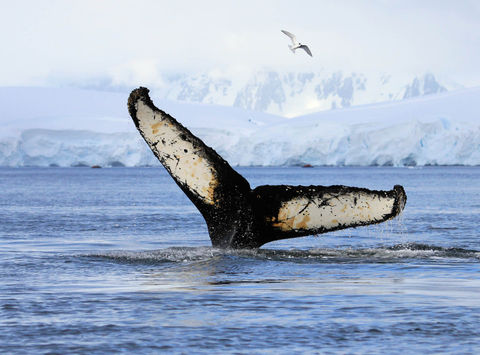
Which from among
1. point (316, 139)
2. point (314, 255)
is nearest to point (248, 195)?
point (314, 255)

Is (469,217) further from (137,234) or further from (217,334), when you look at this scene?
(217,334)

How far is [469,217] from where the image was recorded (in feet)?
77.9

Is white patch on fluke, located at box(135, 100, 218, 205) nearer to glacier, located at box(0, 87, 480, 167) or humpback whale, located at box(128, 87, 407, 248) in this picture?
humpback whale, located at box(128, 87, 407, 248)

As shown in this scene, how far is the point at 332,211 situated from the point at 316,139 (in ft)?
262

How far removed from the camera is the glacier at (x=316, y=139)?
82.1 meters

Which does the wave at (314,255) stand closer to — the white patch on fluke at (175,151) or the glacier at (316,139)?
the white patch on fluke at (175,151)

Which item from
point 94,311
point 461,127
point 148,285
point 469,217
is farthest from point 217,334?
point 461,127

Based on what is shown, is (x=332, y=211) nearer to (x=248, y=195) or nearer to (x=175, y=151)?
(x=248, y=195)

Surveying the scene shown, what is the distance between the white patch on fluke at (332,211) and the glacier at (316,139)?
2866 inches

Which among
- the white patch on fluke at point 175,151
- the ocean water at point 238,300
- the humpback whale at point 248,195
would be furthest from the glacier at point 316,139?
the white patch on fluke at point 175,151

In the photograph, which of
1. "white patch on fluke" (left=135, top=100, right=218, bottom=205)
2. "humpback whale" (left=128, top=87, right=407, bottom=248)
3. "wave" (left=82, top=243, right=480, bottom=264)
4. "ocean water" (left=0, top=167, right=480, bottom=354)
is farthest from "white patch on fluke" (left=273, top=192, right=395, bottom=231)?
"wave" (left=82, top=243, right=480, bottom=264)

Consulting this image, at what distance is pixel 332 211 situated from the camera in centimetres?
906

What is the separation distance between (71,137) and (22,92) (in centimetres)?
4915

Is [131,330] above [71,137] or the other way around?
the other way around
